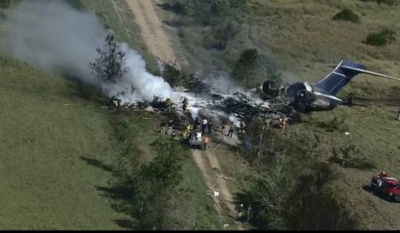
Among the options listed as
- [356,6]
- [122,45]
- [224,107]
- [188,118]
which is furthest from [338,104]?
[356,6]

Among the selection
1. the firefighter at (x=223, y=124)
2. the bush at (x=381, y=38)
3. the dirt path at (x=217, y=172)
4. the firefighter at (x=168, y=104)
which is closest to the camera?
the dirt path at (x=217, y=172)

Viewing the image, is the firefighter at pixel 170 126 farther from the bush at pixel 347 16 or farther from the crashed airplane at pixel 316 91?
the bush at pixel 347 16

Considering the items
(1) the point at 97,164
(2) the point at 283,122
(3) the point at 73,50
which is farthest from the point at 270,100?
(3) the point at 73,50

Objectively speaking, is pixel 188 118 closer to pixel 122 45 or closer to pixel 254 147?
pixel 254 147

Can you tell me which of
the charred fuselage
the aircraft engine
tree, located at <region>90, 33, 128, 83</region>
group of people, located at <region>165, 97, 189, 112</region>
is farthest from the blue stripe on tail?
tree, located at <region>90, 33, 128, 83</region>

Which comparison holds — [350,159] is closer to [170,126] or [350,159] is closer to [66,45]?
[170,126]

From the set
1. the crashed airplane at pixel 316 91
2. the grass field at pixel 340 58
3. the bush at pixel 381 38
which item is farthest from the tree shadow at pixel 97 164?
the bush at pixel 381 38
